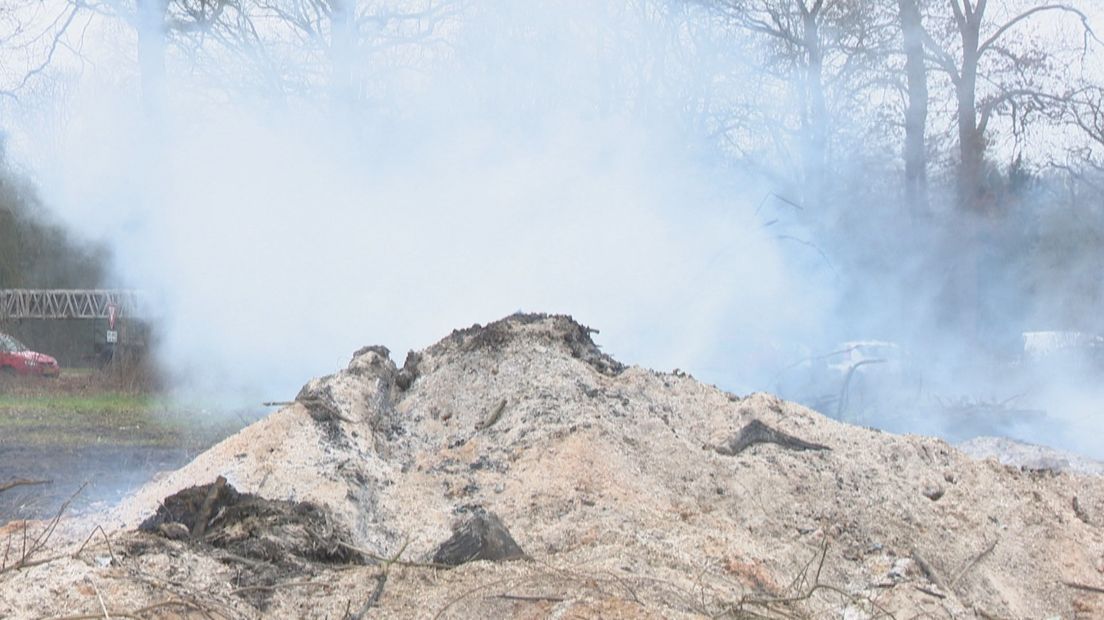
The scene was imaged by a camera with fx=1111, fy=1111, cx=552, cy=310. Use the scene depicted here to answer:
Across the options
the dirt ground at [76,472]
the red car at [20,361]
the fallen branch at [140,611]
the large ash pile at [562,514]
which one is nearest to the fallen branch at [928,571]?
the large ash pile at [562,514]

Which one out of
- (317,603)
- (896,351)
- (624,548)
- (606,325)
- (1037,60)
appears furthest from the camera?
(1037,60)

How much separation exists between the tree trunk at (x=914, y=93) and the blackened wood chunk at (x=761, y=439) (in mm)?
10937

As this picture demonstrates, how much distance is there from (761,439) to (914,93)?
12.1 metres

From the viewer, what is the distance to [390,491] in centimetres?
658

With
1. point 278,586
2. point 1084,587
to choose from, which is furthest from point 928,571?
point 278,586

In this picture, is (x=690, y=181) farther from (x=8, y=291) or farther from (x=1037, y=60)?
(x=8, y=291)

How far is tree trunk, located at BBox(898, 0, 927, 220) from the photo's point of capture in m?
17.5

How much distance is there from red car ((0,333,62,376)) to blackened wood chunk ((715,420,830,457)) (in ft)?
50.3

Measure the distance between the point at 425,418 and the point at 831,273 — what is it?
30.3ft

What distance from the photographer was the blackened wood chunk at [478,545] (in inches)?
199

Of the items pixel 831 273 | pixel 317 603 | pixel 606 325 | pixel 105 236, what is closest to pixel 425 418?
pixel 317 603

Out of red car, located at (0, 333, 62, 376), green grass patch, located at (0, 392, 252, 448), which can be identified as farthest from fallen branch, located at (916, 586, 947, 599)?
red car, located at (0, 333, 62, 376)

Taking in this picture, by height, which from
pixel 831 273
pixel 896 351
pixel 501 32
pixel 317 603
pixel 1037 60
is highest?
pixel 1037 60

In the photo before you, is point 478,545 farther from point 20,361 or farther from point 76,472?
point 20,361
